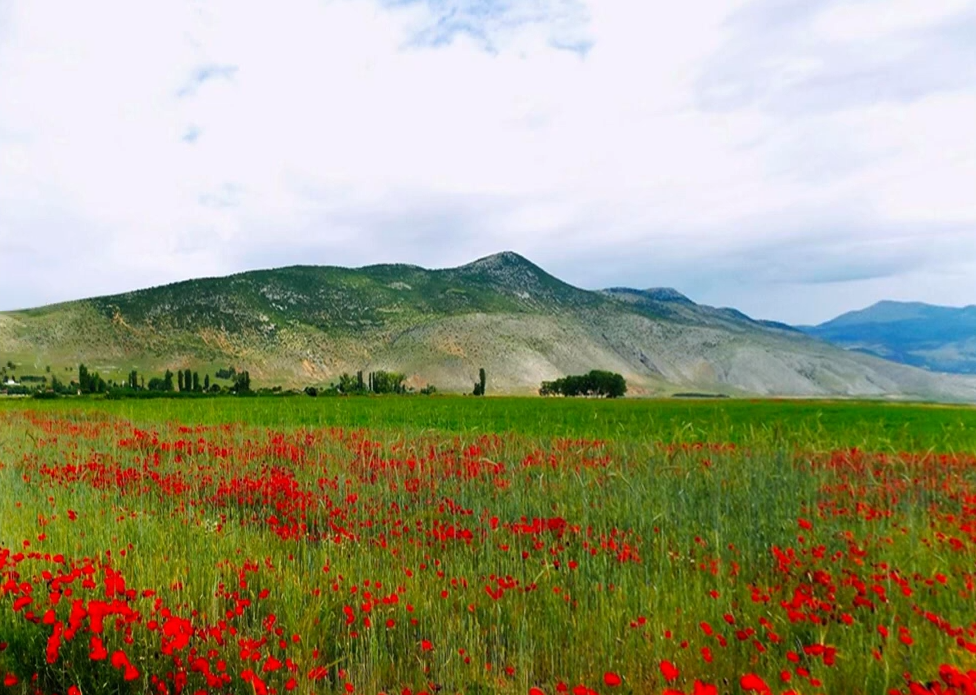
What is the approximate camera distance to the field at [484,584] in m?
3.88

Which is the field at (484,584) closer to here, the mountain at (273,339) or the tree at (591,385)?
the tree at (591,385)

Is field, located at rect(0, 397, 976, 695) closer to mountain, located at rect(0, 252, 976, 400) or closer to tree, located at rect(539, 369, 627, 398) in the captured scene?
tree, located at rect(539, 369, 627, 398)

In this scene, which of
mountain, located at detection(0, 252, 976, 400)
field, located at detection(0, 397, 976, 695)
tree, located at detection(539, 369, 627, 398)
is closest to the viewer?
field, located at detection(0, 397, 976, 695)

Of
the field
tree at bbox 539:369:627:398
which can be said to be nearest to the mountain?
tree at bbox 539:369:627:398

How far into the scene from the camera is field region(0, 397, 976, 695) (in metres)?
3.88

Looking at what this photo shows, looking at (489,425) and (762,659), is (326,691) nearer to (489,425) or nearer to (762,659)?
(762,659)

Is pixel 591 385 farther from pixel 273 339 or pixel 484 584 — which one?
pixel 484 584

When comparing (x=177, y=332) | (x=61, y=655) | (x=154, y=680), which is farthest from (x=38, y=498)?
(x=177, y=332)

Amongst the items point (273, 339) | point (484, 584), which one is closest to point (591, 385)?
point (273, 339)

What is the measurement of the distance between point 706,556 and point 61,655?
18.2 ft

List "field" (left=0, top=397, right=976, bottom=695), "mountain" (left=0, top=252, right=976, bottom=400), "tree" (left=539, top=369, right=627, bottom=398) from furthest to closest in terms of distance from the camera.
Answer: "mountain" (left=0, top=252, right=976, bottom=400)
"tree" (left=539, top=369, right=627, bottom=398)
"field" (left=0, top=397, right=976, bottom=695)

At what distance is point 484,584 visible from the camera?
18.0 feet

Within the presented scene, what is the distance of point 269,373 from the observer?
147m

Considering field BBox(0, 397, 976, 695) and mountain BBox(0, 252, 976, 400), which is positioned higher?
mountain BBox(0, 252, 976, 400)
